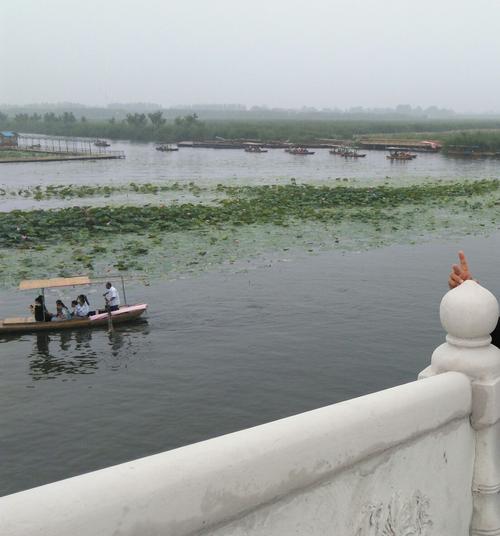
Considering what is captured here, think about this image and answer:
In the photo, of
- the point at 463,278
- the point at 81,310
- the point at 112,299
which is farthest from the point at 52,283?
the point at 463,278

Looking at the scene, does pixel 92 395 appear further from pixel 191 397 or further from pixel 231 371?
pixel 231 371

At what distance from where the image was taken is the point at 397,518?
161 inches

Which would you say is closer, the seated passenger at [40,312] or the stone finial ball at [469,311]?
the stone finial ball at [469,311]

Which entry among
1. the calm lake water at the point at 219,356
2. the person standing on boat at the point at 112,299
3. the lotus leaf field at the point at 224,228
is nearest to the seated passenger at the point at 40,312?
the calm lake water at the point at 219,356

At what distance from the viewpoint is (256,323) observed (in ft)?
68.6

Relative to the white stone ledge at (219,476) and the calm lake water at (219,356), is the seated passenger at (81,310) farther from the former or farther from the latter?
the white stone ledge at (219,476)

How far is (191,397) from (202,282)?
9422 mm

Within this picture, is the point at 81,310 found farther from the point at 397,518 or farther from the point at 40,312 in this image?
the point at 397,518

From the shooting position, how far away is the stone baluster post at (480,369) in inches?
175

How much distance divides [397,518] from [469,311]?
54.6 inches

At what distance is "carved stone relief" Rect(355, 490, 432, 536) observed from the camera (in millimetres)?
3891

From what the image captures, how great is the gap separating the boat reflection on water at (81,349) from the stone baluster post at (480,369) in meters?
14.5

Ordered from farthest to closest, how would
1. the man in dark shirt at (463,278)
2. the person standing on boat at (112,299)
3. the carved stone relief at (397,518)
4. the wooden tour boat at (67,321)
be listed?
the person standing on boat at (112,299), the wooden tour boat at (67,321), the man in dark shirt at (463,278), the carved stone relief at (397,518)

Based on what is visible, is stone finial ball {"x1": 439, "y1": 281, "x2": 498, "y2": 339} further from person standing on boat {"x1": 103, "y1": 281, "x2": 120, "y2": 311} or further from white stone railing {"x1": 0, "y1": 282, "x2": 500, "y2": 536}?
person standing on boat {"x1": 103, "y1": 281, "x2": 120, "y2": 311}
